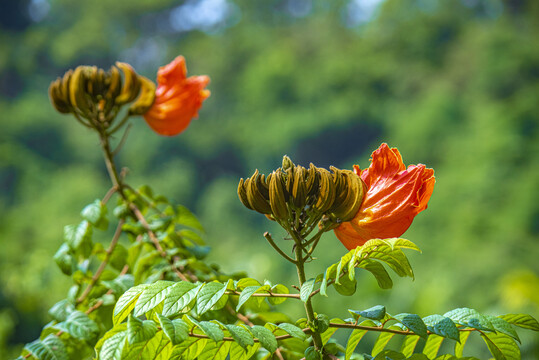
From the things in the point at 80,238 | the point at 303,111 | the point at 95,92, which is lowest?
the point at 80,238

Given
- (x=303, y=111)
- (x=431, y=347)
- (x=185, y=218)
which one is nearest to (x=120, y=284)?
(x=185, y=218)

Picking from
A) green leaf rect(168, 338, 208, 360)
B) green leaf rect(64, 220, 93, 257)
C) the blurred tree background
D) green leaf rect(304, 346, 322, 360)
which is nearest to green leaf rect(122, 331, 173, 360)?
green leaf rect(168, 338, 208, 360)

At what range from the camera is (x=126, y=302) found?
0.52m

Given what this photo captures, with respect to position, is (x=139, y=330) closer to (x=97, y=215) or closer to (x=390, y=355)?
(x=390, y=355)

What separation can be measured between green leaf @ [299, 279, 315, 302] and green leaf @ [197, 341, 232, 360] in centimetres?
9

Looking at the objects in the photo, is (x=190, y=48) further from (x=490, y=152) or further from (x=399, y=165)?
(x=399, y=165)

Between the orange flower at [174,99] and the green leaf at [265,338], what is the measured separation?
22.0 inches

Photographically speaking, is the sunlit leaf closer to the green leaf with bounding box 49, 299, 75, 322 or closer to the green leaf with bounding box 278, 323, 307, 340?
the green leaf with bounding box 278, 323, 307, 340

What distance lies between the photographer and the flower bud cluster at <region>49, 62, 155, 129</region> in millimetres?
893

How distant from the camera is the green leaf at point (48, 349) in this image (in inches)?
25.3

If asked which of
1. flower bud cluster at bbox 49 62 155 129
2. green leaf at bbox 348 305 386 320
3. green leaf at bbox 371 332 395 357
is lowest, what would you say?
green leaf at bbox 348 305 386 320

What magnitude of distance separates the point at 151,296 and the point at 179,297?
0.03 metres

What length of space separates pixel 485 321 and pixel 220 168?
1508 cm

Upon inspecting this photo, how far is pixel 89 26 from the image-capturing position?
1739 centimetres
